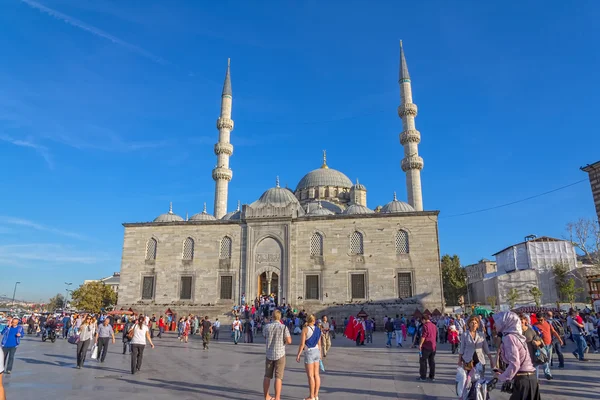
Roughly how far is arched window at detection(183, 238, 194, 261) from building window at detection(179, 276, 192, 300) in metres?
1.45

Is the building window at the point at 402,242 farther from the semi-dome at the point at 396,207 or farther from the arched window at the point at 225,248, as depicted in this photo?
the arched window at the point at 225,248

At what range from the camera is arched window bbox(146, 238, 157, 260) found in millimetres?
30234

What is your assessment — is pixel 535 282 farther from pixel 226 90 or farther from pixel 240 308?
pixel 226 90

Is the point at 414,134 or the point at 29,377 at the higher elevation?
the point at 414,134

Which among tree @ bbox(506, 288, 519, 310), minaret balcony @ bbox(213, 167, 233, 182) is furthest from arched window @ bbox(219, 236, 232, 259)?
tree @ bbox(506, 288, 519, 310)

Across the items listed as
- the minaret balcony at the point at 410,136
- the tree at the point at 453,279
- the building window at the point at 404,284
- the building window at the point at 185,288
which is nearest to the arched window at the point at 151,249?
the building window at the point at 185,288

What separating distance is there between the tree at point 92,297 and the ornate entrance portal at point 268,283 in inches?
897

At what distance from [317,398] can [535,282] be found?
140 feet

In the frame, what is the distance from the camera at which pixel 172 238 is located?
30125mm

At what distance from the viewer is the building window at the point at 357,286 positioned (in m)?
26.7

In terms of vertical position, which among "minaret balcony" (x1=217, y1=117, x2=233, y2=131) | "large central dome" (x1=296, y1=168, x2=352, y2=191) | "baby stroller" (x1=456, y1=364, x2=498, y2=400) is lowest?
"baby stroller" (x1=456, y1=364, x2=498, y2=400)

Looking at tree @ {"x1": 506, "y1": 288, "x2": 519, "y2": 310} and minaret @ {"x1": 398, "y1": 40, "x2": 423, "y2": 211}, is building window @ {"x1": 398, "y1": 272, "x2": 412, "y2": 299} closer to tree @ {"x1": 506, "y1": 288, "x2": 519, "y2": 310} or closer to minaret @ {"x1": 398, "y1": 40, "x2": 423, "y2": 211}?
minaret @ {"x1": 398, "y1": 40, "x2": 423, "y2": 211}

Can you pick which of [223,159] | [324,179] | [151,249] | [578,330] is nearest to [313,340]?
[578,330]

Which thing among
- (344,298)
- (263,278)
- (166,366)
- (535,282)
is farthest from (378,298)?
(535,282)
